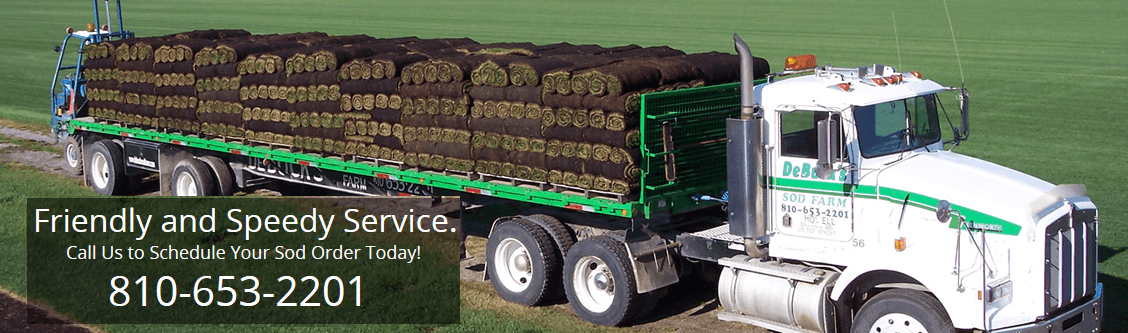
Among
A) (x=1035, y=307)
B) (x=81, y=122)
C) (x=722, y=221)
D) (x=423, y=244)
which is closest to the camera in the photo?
(x=1035, y=307)

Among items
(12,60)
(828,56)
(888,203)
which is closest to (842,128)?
(888,203)

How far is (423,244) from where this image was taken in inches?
613

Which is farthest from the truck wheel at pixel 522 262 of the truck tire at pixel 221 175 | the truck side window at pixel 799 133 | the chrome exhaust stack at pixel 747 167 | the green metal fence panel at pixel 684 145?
the truck tire at pixel 221 175

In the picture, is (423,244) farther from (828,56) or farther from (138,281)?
(828,56)

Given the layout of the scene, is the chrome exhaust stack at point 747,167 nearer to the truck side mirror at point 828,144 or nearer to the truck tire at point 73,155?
the truck side mirror at point 828,144

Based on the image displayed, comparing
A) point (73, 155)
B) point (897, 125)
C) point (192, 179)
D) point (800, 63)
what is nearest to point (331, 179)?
point (192, 179)

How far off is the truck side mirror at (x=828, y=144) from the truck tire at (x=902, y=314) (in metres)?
1.32

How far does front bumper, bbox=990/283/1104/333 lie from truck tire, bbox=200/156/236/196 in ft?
41.0

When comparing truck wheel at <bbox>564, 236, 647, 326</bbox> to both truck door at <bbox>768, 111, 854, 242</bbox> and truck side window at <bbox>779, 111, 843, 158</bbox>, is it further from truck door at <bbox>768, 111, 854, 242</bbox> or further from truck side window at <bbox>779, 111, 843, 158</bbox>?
truck side window at <bbox>779, 111, 843, 158</bbox>

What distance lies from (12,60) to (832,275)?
43248 millimetres

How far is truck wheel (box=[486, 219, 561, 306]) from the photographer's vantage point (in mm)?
12630

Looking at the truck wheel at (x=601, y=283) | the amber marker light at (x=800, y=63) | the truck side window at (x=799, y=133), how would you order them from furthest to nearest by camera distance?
the truck wheel at (x=601, y=283) → the amber marker light at (x=800, y=63) → the truck side window at (x=799, y=133)

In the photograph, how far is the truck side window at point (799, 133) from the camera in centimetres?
1068

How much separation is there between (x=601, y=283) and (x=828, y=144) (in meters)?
3.28
